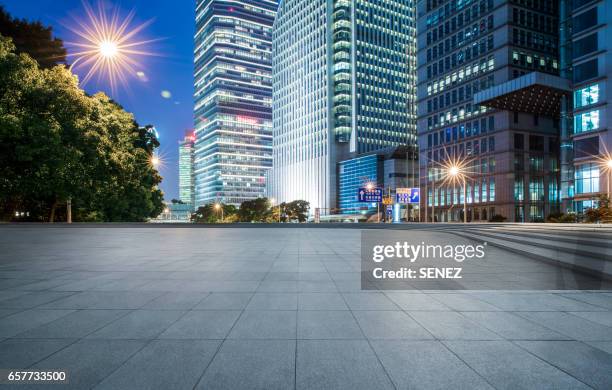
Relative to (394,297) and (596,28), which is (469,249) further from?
(596,28)

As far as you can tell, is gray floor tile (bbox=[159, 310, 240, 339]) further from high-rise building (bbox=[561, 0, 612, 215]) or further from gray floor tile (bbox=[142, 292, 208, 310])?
high-rise building (bbox=[561, 0, 612, 215])

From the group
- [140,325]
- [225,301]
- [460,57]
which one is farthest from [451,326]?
[460,57]

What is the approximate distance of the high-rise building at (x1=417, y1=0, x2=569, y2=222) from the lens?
79.1 meters

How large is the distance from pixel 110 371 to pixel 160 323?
6.08 feet

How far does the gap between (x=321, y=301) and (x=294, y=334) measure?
6.98 ft

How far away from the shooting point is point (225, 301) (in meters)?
7.79

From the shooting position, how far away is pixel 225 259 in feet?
46.9

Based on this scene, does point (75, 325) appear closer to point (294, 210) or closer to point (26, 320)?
point (26, 320)

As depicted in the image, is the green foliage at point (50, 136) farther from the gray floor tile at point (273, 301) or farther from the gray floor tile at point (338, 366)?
the gray floor tile at point (338, 366)

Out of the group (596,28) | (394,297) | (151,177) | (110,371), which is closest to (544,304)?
(394,297)

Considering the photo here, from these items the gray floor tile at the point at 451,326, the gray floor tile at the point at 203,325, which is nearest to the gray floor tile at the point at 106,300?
the gray floor tile at the point at 203,325

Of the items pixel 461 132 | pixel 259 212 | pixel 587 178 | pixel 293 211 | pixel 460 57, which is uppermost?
pixel 460 57

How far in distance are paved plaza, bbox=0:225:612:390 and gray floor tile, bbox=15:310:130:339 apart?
3 centimetres

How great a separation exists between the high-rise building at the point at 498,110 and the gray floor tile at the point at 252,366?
2997 inches
